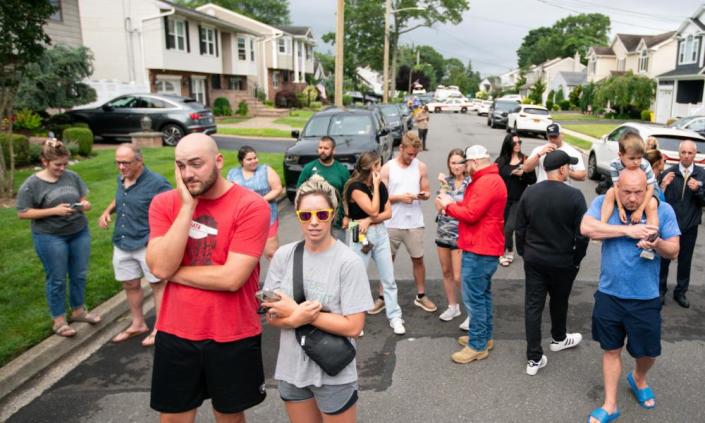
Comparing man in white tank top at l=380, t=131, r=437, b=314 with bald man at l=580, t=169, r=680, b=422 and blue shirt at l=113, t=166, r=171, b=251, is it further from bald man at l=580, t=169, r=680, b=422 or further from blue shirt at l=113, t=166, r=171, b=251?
blue shirt at l=113, t=166, r=171, b=251

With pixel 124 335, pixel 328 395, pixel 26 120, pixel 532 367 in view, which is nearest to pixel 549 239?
pixel 532 367

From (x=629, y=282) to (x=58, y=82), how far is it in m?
19.2

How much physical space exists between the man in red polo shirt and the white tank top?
954 mm

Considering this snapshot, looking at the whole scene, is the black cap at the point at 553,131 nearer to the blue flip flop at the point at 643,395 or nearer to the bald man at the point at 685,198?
the bald man at the point at 685,198

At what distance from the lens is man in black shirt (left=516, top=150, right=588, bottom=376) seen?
416 cm

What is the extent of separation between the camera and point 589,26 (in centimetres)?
10456

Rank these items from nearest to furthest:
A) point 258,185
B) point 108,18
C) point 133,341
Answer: point 133,341, point 258,185, point 108,18

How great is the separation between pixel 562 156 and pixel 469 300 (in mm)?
1398

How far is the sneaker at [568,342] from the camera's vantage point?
15.9 ft

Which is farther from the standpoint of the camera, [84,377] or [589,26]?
[589,26]

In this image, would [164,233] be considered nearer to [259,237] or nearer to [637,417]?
[259,237]

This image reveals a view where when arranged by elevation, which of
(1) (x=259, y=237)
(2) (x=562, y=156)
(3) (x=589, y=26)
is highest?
(3) (x=589, y=26)

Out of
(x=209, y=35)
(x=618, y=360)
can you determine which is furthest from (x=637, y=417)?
(x=209, y=35)

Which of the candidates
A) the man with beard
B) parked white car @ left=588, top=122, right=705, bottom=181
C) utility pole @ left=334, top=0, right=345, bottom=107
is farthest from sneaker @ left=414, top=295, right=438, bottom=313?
utility pole @ left=334, top=0, right=345, bottom=107
